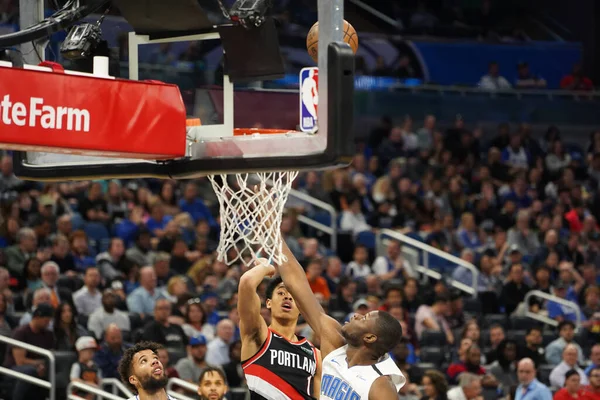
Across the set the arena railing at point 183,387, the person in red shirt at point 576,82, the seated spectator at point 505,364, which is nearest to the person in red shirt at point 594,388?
the seated spectator at point 505,364

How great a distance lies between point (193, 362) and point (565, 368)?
359cm

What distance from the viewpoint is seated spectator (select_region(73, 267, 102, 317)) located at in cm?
1032

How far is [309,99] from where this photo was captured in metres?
5.11

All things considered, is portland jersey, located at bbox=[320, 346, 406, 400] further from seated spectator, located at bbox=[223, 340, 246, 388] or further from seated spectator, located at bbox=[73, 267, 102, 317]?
seated spectator, located at bbox=[73, 267, 102, 317]

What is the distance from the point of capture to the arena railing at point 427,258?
45.0ft

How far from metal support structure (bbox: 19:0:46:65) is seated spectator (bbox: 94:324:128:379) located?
4.11 m

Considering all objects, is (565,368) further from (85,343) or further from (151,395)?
(151,395)

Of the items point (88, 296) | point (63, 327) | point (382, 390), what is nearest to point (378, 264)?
point (88, 296)

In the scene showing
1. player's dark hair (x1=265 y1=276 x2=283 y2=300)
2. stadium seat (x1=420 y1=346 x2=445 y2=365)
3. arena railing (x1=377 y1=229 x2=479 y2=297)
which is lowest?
stadium seat (x1=420 y1=346 x2=445 y2=365)

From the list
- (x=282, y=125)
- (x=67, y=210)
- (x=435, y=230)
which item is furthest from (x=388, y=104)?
(x=282, y=125)

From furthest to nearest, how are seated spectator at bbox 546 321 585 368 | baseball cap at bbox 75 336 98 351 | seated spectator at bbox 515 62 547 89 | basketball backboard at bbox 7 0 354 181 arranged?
seated spectator at bbox 515 62 547 89 < seated spectator at bbox 546 321 585 368 < baseball cap at bbox 75 336 98 351 < basketball backboard at bbox 7 0 354 181

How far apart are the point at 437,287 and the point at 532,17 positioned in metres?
10.6

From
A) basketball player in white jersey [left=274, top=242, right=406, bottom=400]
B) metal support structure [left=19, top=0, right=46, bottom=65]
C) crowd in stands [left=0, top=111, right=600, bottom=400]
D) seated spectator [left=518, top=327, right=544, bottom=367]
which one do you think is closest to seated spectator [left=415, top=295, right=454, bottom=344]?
crowd in stands [left=0, top=111, right=600, bottom=400]

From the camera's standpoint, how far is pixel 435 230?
589 inches
